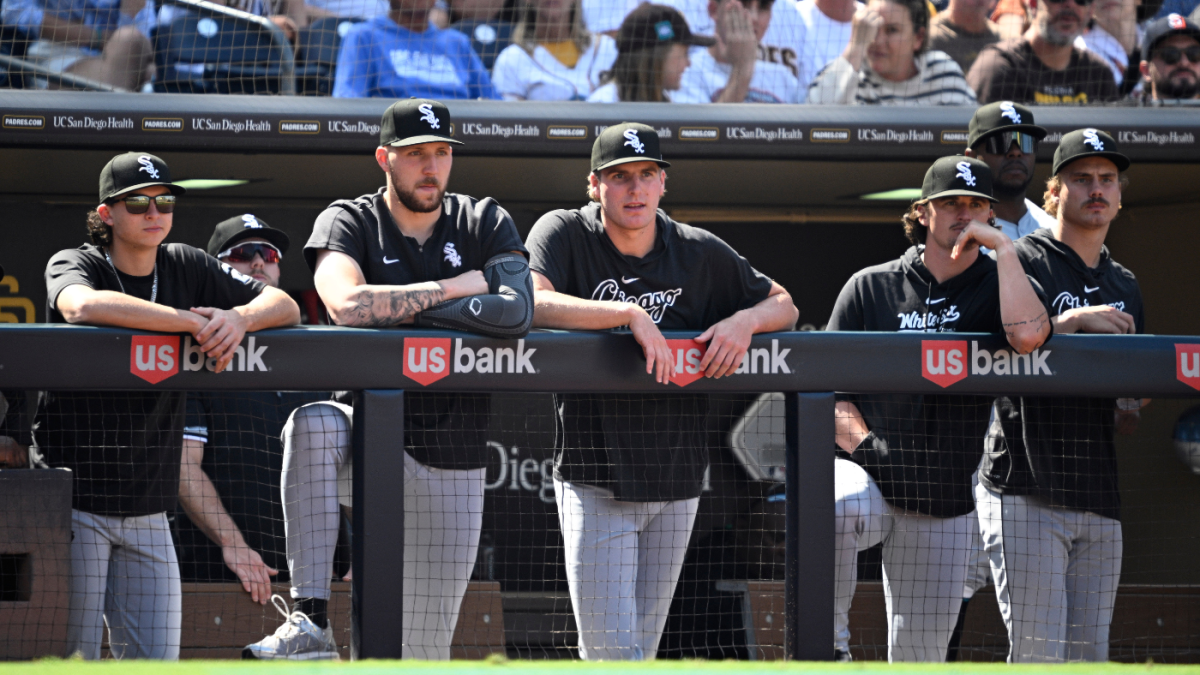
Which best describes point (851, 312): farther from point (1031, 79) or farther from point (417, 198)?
point (1031, 79)

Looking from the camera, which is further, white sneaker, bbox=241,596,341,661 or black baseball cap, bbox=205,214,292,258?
black baseball cap, bbox=205,214,292,258

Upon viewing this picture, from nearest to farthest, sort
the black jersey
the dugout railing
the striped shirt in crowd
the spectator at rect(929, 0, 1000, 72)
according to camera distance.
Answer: the dugout railing → the black jersey → the striped shirt in crowd → the spectator at rect(929, 0, 1000, 72)

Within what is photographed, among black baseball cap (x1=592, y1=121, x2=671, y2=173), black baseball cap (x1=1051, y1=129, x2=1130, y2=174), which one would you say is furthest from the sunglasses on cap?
black baseball cap (x1=1051, y1=129, x2=1130, y2=174)

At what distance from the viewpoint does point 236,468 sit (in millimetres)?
4652

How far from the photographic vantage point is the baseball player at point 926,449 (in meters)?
3.02

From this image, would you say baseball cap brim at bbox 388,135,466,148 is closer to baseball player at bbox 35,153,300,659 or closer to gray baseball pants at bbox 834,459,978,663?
baseball player at bbox 35,153,300,659

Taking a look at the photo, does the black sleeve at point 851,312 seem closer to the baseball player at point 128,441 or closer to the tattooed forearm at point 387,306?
the tattooed forearm at point 387,306

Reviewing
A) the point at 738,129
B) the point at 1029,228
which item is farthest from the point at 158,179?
the point at 1029,228

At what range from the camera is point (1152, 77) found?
16.6 ft

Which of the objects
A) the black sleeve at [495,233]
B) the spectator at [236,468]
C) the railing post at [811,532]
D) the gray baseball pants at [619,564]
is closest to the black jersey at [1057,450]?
the railing post at [811,532]

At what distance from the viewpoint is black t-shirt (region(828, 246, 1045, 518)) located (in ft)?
9.94

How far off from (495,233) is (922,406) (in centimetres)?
122

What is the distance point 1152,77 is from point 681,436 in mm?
3391

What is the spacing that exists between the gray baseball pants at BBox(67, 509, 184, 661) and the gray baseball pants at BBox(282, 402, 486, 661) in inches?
21.3
